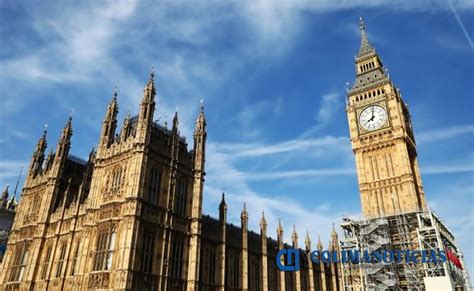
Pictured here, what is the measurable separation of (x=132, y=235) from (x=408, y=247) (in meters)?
35.3

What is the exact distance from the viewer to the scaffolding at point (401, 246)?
153 feet

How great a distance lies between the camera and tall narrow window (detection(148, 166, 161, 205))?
38969mm

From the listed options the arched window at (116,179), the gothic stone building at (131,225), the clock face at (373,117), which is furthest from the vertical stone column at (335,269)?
the arched window at (116,179)

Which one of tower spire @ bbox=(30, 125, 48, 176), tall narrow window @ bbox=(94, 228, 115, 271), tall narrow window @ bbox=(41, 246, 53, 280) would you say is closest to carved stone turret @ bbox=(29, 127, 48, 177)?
tower spire @ bbox=(30, 125, 48, 176)

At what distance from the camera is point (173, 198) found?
4084cm

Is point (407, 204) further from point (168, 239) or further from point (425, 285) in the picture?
point (168, 239)

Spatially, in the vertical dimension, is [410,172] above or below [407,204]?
above

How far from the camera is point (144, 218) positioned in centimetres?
3691

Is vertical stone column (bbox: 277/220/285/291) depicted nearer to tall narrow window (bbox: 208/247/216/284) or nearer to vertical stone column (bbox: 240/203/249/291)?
vertical stone column (bbox: 240/203/249/291)

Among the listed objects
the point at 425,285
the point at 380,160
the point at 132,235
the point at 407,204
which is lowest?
the point at 425,285

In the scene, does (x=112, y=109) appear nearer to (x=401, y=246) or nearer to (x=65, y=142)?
(x=65, y=142)

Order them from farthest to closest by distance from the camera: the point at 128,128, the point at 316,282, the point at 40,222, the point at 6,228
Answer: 1. the point at 6,228
2. the point at 316,282
3. the point at 40,222
4. the point at 128,128

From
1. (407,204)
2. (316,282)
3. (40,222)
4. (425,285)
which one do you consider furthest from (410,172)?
(40,222)

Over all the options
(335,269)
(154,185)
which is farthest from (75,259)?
(335,269)
